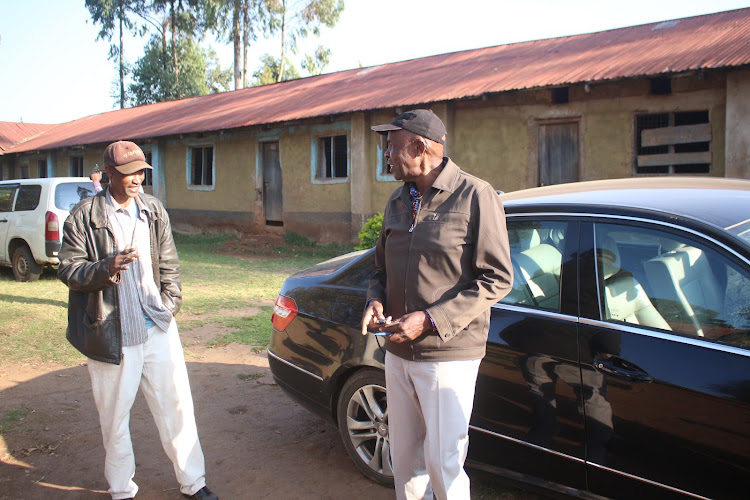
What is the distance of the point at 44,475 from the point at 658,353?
11.3 ft

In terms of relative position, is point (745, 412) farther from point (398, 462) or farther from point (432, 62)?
point (432, 62)

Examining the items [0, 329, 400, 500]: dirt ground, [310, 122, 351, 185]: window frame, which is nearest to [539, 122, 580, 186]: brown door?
[310, 122, 351, 185]: window frame

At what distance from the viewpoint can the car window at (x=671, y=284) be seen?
2482 mm

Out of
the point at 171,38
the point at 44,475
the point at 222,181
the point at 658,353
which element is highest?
the point at 171,38

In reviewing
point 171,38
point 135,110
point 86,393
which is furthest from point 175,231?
point 171,38

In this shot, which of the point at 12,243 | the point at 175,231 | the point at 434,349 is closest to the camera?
the point at 434,349

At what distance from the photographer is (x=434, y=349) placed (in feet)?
8.21

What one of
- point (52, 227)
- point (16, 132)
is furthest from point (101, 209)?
point (16, 132)

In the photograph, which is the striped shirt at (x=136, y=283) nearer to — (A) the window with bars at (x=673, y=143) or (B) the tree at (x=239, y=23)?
(A) the window with bars at (x=673, y=143)

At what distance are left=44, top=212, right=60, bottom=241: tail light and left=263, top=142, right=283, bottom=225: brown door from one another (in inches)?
337

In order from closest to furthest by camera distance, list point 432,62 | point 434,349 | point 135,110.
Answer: point 434,349 < point 432,62 < point 135,110

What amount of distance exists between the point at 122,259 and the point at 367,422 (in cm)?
159

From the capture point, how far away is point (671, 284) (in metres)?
2.70

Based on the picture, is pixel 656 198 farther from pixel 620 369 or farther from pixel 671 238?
pixel 620 369
